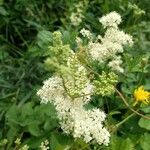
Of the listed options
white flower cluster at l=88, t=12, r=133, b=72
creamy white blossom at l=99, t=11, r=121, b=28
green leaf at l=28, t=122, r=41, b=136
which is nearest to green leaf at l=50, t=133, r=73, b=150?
green leaf at l=28, t=122, r=41, b=136

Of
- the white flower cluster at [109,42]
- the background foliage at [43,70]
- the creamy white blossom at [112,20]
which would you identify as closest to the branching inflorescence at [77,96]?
the background foliage at [43,70]

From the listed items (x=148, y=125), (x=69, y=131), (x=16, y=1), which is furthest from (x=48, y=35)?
(x=16, y=1)

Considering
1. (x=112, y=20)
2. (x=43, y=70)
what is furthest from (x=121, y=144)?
(x=43, y=70)

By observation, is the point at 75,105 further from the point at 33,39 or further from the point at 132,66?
the point at 33,39

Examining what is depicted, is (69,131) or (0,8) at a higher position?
(69,131)

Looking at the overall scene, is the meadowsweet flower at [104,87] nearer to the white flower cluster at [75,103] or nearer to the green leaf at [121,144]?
the white flower cluster at [75,103]

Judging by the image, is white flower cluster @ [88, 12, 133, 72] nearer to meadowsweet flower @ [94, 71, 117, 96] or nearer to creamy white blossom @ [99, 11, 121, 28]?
creamy white blossom @ [99, 11, 121, 28]
